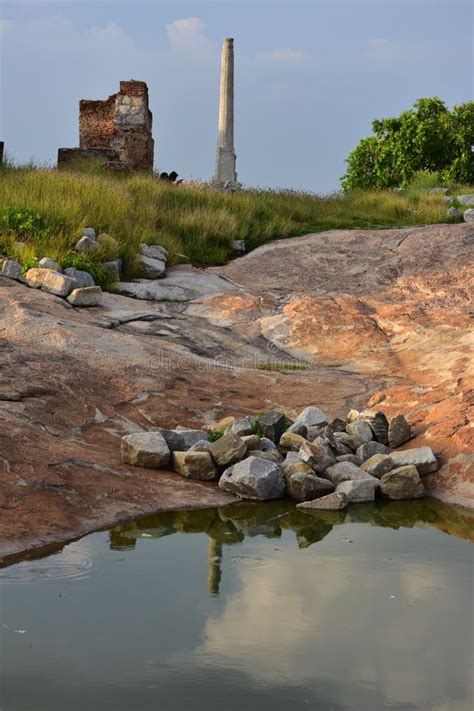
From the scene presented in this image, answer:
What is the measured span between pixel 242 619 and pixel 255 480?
70.8 inches

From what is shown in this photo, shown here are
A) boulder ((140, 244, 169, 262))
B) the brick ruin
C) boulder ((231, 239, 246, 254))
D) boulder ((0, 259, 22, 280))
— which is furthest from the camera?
the brick ruin

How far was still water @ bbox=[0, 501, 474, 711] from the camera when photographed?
286 cm

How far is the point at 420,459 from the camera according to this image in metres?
5.48

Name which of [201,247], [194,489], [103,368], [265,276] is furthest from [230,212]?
[194,489]

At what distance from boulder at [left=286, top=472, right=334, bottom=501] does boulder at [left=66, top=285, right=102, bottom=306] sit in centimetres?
381

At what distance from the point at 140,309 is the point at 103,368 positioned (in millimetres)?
2179

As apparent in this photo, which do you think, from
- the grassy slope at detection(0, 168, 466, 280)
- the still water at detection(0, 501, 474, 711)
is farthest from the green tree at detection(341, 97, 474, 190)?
the still water at detection(0, 501, 474, 711)

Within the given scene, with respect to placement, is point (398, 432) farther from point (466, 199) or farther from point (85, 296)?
point (466, 199)

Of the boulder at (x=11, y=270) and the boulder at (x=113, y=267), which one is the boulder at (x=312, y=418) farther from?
the boulder at (x=113, y=267)

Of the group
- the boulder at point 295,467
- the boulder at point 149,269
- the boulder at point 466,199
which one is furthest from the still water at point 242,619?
the boulder at point 466,199

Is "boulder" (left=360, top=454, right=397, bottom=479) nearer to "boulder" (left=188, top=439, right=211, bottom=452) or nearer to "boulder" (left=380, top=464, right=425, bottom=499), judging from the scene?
"boulder" (left=380, top=464, right=425, bottom=499)

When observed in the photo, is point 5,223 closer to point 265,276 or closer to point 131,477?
point 265,276

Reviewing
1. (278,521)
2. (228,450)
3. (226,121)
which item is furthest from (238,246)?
(226,121)

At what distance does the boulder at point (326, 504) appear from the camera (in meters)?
A: 5.14
